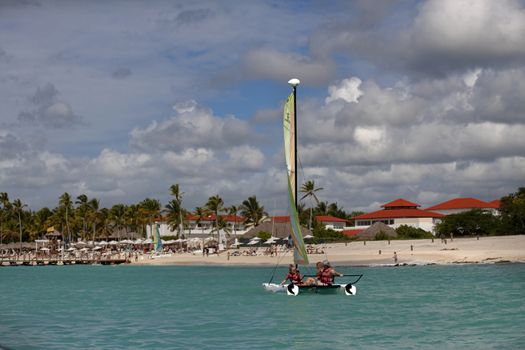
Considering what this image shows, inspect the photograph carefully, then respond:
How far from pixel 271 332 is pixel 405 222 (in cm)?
10520

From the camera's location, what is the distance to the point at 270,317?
33375mm

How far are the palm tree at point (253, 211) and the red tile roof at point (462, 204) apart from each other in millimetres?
43925

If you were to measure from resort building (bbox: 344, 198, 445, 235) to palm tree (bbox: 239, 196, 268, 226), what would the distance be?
19.4 metres

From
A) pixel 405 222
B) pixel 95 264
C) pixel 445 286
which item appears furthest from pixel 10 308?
pixel 405 222

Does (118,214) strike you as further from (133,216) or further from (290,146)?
(290,146)

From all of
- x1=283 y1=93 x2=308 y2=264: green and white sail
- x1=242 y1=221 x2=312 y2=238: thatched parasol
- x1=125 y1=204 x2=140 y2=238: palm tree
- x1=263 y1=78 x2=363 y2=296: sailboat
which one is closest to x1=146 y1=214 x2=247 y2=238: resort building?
x1=125 y1=204 x2=140 y2=238: palm tree

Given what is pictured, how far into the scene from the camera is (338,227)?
149m

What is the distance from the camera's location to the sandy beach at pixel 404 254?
3182 inches

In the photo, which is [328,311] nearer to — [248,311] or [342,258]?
[248,311]

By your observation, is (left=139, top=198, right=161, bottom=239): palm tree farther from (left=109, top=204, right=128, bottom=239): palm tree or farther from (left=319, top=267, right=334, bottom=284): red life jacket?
(left=319, top=267, right=334, bottom=284): red life jacket

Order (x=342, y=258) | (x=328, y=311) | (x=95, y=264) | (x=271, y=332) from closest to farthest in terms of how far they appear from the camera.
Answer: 1. (x=271, y=332)
2. (x=328, y=311)
3. (x=342, y=258)
4. (x=95, y=264)

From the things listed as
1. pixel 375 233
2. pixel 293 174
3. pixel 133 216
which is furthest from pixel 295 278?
pixel 133 216

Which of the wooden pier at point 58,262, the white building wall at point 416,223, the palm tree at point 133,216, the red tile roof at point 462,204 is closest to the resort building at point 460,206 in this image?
the red tile roof at point 462,204

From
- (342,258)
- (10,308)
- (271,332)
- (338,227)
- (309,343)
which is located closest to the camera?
(309,343)
